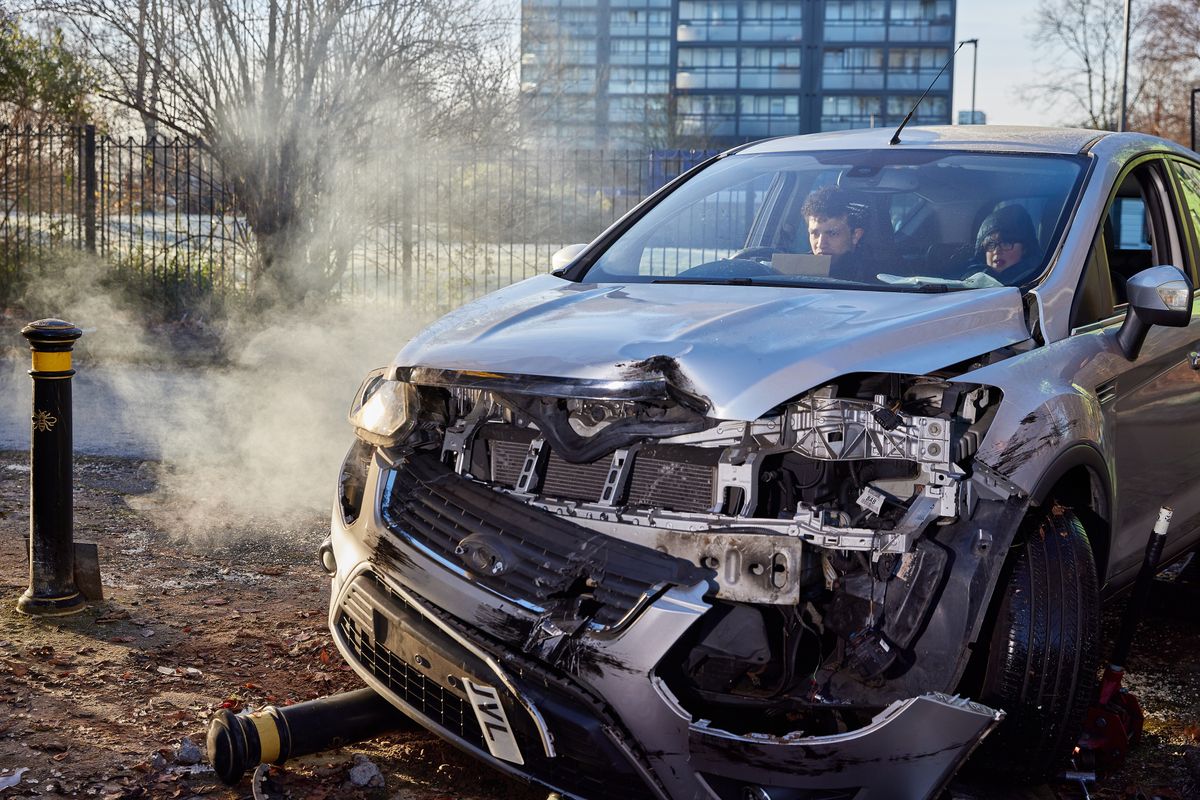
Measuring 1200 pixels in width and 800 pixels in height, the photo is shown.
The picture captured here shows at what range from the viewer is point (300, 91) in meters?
13.7

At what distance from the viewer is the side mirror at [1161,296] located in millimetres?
3803

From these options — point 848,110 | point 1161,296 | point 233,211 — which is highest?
point 848,110

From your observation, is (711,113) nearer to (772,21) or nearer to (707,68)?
(707,68)

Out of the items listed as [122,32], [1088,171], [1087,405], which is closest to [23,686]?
[1087,405]

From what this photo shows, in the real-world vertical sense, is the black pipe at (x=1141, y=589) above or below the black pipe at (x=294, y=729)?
above

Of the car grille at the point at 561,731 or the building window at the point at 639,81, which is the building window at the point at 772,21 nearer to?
the building window at the point at 639,81

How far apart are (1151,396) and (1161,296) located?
0.54 meters

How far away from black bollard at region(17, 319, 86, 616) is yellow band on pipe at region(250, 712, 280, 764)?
173cm

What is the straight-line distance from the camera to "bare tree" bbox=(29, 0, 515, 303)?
1359 cm

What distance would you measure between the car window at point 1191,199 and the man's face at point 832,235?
4.73 ft

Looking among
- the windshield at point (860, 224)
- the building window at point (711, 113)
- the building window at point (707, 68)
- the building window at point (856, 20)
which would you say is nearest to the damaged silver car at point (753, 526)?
the windshield at point (860, 224)

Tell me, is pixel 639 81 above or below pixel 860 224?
above

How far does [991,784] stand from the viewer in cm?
347

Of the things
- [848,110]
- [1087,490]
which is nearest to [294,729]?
[1087,490]
